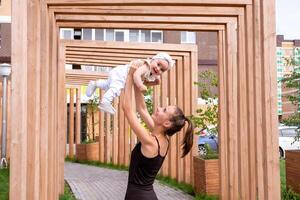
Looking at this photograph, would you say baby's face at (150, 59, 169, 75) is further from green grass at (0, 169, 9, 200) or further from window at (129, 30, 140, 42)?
window at (129, 30, 140, 42)

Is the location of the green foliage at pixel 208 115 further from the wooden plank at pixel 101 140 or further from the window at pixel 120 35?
the window at pixel 120 35

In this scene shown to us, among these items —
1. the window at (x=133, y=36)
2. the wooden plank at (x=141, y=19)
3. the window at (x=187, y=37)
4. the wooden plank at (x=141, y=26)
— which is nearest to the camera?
the wooden plank at (x=141, y=19)

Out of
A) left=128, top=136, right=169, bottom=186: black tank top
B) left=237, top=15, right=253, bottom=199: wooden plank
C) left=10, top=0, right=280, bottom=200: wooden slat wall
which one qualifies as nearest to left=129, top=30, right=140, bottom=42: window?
left=10, top=0, right=280, bottom=200: wooden slat wall

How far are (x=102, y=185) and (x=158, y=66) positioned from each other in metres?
7.87

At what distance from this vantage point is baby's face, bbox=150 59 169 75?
3686mm

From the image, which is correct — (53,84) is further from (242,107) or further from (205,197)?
(205,197)

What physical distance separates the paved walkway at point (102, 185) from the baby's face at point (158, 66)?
574 centimetres

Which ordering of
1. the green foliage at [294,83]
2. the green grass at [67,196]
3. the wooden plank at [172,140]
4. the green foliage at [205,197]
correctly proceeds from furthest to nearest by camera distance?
the wooden plank at [172,140] → the green grass at [67,196] → the green foliage at [205,197] → the green foliage at [294,83]

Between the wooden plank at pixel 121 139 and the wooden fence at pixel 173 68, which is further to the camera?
the wooden plank at pixel 121 139

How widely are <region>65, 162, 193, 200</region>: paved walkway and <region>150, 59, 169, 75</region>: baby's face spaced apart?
5743 mm

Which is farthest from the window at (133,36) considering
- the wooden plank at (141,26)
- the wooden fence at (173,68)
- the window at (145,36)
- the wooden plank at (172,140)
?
the wooden plank at (141,26)

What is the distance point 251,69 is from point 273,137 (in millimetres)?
1017

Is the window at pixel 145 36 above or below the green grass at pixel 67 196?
above

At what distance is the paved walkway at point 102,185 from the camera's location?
9.55 metres
